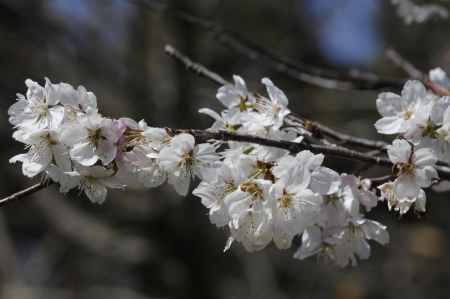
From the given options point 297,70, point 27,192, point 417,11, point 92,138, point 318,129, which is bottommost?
point 27,192

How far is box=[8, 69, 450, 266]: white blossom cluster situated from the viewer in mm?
923

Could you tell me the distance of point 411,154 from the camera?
37.1 inches

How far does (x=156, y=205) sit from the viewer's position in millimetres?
4043

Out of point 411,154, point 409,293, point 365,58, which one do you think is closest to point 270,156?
point 411,154

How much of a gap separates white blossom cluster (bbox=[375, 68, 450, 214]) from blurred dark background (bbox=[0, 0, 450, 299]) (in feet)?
8.11

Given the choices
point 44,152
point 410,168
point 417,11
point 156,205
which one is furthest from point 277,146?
point 156,205

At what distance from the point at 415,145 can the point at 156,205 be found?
3192 mm

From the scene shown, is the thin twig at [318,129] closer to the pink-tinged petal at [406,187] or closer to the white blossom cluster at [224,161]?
the white blossom cluster at [224,161]

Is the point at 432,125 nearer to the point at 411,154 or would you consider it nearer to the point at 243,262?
the point at 411,154

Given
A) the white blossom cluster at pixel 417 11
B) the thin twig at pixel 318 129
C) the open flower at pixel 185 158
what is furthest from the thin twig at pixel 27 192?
the white blossom cluster at pixel 417 11

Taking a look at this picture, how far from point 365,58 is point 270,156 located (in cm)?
522

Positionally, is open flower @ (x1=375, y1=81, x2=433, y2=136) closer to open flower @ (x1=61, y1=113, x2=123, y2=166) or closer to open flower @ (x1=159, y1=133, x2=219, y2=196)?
open flower @ (x1=159, y1=133, x2=219, y2=196)

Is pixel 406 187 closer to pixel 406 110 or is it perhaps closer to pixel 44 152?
pixel 406 110

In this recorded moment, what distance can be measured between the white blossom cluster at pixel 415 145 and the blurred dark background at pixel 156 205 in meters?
2.47
